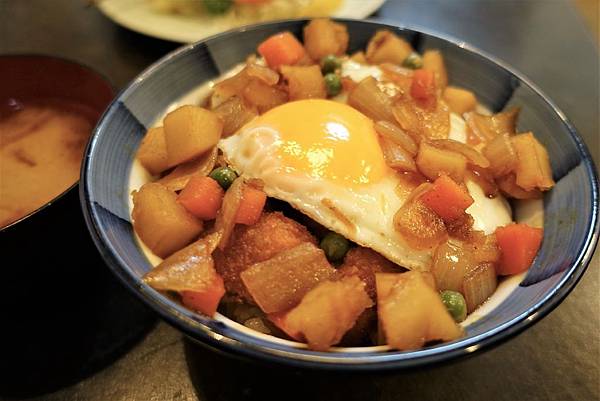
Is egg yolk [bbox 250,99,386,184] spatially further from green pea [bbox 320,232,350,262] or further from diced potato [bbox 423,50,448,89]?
diced potato [bbox 423,50,448,89]

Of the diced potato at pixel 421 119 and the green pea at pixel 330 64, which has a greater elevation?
the diced potato at pixel 421 119

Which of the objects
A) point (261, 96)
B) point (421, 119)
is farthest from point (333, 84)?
point (421, 119)

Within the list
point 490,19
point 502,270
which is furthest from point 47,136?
point 490,19

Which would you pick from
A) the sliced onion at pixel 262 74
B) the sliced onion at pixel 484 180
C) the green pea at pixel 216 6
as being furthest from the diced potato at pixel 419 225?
the green pea at pixel 216 6

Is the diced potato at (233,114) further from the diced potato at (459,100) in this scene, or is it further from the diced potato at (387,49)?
the diced potato at (459,100)

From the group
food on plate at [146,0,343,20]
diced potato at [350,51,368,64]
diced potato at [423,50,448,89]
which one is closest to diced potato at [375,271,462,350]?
diced potato at [423,50,448,89]

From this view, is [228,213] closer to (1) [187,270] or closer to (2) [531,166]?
(1) [187,270]

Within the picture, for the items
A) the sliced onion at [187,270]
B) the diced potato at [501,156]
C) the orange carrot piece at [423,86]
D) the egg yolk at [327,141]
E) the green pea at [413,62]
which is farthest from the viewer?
the green pea at [413,62]
